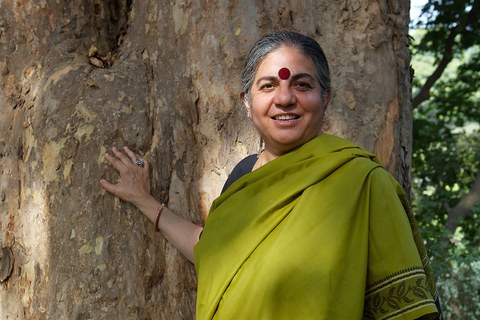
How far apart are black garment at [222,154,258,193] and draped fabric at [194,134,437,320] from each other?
0.41 metres

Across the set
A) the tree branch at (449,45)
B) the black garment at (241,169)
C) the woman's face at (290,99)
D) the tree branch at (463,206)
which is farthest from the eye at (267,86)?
the tree branch at (463,206)

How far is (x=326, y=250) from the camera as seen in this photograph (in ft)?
5.45

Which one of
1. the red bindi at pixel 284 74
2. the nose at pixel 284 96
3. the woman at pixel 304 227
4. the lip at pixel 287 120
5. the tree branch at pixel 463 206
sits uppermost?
the red bindi at pixel 284 74

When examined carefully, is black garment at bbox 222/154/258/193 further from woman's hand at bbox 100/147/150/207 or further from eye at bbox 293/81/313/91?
eye at bbox 293/81/313/91

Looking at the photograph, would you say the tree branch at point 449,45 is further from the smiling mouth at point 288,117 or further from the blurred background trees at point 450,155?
the smiling mouth at point 288,117

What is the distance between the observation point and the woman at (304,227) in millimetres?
1645

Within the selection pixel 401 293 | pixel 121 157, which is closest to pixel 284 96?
pixel 401 293

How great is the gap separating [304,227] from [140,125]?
966 mm

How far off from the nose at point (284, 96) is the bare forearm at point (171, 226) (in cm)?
67

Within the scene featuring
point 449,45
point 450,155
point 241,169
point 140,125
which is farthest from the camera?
point 450,155

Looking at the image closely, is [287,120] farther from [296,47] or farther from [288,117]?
[296,47]

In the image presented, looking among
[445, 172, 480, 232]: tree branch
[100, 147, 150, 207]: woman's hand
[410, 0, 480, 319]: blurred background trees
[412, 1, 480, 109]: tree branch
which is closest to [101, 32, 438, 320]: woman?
[100, 147, 150, 207]: woman's hand

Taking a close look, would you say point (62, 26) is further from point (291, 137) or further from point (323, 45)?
point (291, 137)

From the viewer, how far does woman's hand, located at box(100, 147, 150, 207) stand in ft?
7.57
